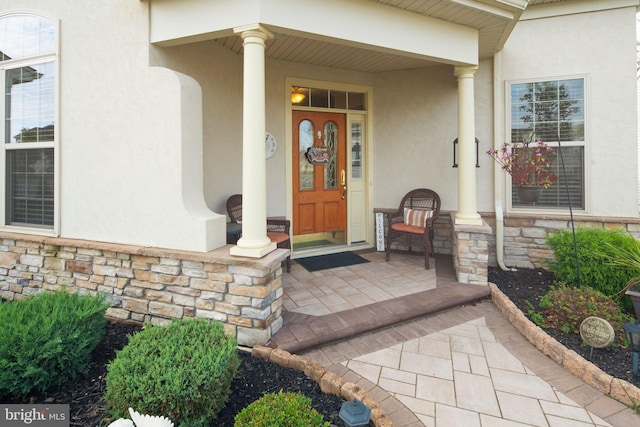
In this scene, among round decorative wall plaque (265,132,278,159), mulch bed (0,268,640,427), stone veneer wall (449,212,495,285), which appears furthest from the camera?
round decorative wall plaque (265,132,278,159)

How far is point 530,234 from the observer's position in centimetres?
450

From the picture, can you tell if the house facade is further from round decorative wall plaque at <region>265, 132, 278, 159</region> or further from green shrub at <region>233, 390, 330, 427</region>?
green shrub at <region>233, 390, 330, 427</region>

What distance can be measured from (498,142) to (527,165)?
49 centimetres

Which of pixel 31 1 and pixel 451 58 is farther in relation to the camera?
pixel 451 58

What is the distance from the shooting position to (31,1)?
3379 mm

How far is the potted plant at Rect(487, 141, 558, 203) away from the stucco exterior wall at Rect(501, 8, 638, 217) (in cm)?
48

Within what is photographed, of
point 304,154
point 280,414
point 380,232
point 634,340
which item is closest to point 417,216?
point 380,232

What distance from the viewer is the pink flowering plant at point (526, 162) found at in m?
4.27

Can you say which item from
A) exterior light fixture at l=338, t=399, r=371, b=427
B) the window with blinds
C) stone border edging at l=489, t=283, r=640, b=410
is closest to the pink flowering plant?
the window with blinds

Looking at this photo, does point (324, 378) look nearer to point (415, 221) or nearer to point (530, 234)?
point (415, 221)

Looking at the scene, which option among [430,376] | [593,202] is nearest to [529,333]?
[430,376]

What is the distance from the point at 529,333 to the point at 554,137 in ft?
9.54

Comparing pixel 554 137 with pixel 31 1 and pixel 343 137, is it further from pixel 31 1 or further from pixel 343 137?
pixel 31 1

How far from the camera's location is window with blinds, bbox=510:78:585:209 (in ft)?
14.4
